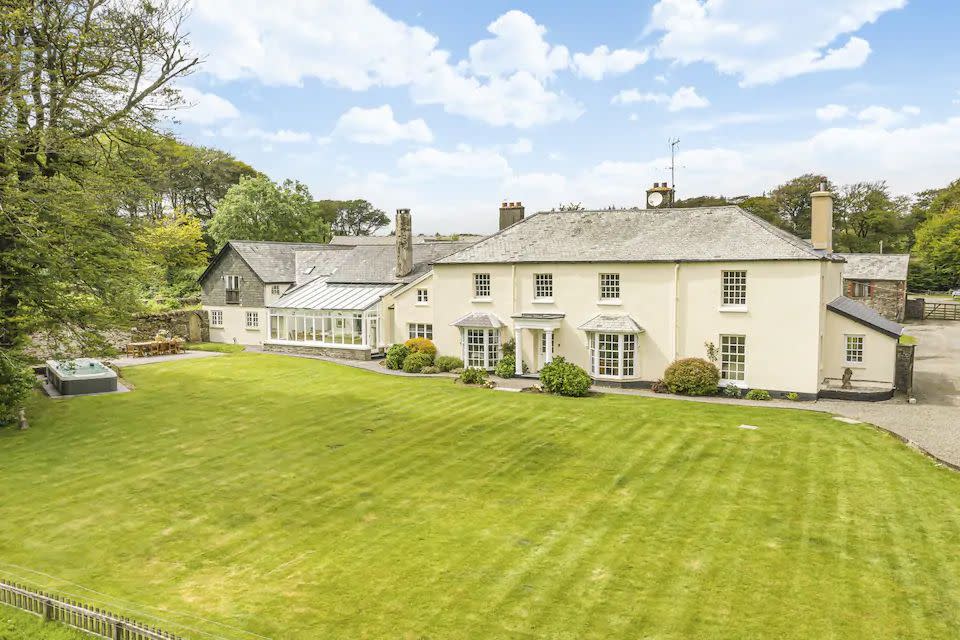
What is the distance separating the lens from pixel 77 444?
63.7 ft

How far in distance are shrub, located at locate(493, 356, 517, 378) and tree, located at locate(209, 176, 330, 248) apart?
4061 cm

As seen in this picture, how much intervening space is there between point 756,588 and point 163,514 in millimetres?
12206

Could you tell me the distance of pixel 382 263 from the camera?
41062 millimetres

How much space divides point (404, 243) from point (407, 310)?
5.22 meters

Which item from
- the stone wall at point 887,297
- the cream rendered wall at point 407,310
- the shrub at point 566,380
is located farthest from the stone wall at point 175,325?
the stone wall at point 887,297

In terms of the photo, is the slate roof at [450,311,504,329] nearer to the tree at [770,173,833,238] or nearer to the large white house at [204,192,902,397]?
the large white house at [204,192,902,397]

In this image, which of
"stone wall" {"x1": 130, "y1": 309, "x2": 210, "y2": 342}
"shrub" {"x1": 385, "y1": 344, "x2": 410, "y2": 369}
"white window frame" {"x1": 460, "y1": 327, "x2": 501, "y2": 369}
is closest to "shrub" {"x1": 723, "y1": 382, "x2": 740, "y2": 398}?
"white window frame" {"x1": 460, "y1": 327, "x2": 501, "y2": 369}

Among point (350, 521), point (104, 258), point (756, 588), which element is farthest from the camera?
point (104, 258)

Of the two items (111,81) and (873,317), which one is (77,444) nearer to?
(111,81)

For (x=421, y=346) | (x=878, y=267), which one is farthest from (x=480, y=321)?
(x=878, y=267)

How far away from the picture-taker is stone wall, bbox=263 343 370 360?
36.7 meters

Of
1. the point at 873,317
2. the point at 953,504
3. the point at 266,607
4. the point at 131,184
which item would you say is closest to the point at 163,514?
the point at 266,607

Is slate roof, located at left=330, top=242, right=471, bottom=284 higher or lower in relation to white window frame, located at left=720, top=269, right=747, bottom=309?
higher

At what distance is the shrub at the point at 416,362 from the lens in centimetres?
3266
